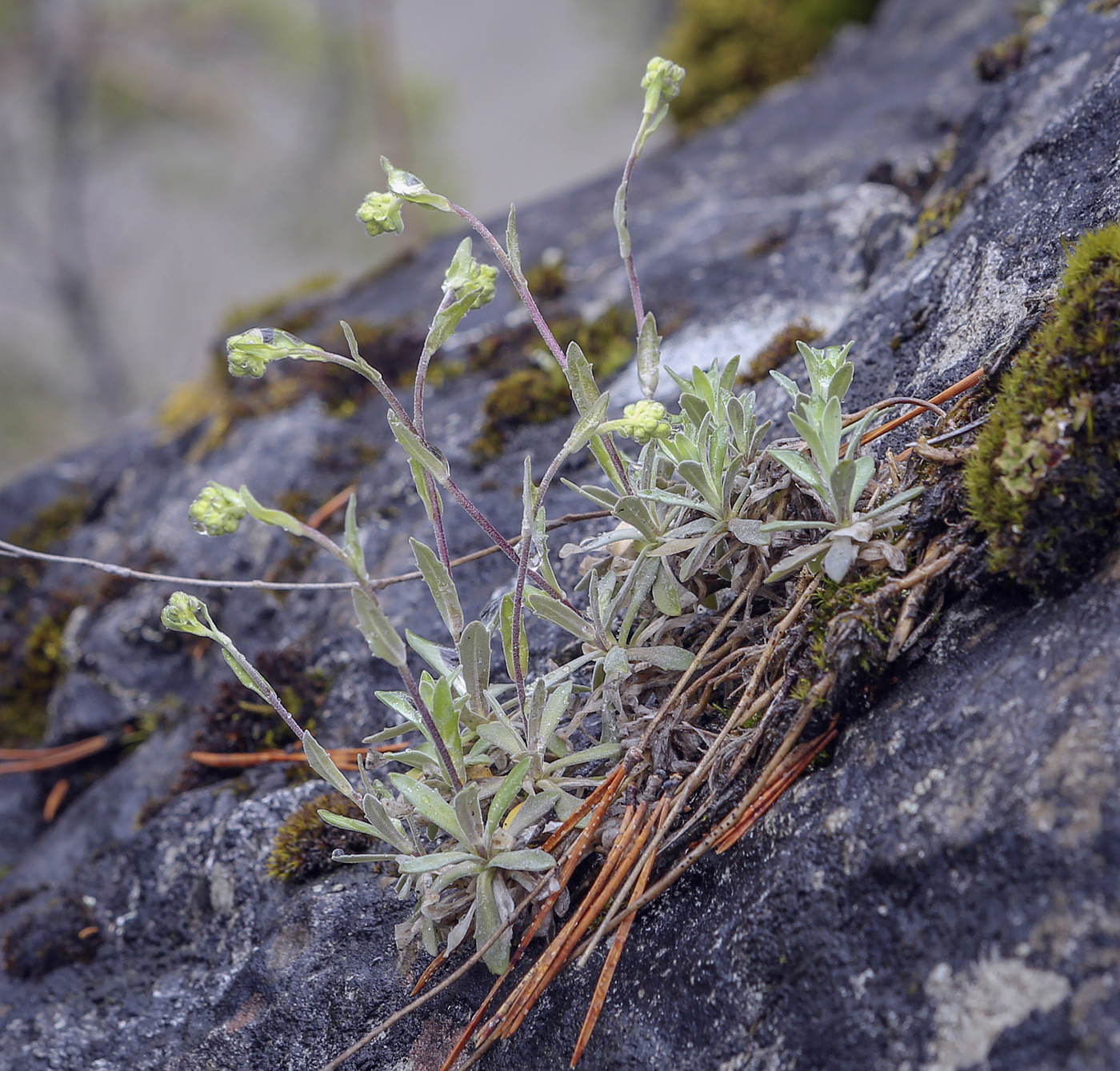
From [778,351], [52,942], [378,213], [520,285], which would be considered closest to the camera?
[378,213]

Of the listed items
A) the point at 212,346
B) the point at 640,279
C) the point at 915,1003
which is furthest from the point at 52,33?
the point at 915,1003

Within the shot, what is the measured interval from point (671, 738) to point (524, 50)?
31.2 meters

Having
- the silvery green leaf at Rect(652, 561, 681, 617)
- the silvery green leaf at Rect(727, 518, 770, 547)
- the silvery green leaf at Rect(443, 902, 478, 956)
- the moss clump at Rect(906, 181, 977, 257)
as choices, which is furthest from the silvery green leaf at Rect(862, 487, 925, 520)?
the moss clump at Rect(906, 181, 977, 257)

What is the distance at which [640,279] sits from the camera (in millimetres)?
4875

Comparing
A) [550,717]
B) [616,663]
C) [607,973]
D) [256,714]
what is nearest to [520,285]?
[616,663]

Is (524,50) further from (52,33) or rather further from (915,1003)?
(915,1003)

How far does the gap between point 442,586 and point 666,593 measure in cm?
63

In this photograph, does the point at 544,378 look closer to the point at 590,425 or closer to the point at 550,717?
the point at 590,425

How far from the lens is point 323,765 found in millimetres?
2260

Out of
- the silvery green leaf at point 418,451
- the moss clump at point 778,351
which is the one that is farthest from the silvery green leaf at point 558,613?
the moss clump at point 778,351

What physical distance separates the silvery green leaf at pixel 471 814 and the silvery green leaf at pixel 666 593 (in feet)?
2.33

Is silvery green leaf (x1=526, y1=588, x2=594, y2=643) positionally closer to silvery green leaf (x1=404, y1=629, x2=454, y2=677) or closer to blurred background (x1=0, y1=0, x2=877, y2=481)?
silvery green leaf (x1=404, y1=629, x2=454, y2=677)

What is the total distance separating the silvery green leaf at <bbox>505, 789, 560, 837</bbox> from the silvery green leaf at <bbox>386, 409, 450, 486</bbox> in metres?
0.86

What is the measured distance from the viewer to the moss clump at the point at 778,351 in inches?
142
